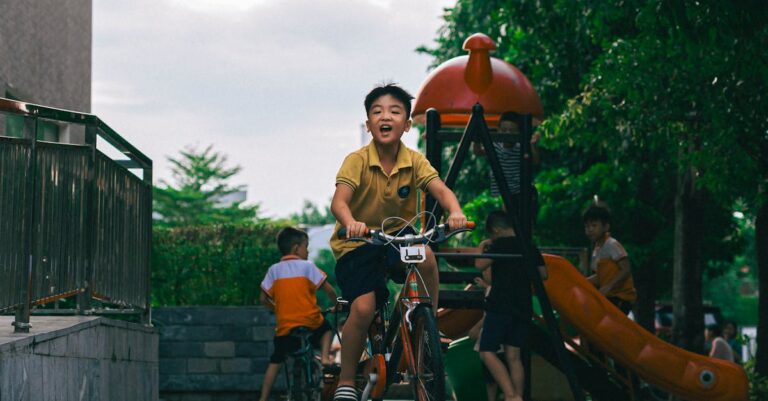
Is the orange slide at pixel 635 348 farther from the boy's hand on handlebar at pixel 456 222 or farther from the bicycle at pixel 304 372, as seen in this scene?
the boy's hand on handlebar at pixel 456 222

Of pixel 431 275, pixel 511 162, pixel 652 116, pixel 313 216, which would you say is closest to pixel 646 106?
pixel 652 116

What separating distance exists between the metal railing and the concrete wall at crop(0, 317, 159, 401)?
23 cm

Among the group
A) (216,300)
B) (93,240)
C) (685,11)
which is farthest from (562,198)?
(93,240)

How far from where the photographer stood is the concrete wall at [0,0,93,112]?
12.8 m

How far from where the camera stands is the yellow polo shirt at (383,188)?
6.54 meters

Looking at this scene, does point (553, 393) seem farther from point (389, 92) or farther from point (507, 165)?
point (389, 92)

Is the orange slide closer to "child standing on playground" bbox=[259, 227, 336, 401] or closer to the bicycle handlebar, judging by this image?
"child standing on playground" bbox=[259, 227, 336, 401]

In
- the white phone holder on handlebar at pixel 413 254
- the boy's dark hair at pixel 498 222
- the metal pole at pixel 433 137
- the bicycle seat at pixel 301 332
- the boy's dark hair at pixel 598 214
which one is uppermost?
the metal pole at pixel 433 137

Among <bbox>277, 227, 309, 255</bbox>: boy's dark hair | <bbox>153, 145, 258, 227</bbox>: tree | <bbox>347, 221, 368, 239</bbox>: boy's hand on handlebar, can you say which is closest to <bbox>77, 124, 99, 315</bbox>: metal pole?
<bbox>347, 221, 368, 239</bbox>: boy's hand on handlebar

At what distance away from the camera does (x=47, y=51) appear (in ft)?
47.6

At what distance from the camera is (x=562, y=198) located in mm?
26500

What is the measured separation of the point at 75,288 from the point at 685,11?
4974mm

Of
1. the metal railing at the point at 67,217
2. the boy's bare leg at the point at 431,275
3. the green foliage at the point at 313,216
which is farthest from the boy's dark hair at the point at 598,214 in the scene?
the green foliage at the point at 313,216

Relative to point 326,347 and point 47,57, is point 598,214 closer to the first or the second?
point 326,347
